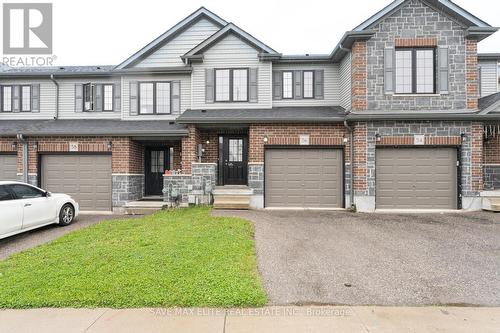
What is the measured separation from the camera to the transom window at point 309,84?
12.8 m

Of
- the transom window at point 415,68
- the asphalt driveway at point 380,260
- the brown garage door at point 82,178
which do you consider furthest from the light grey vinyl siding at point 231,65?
the asphalt driveway at point 380,260

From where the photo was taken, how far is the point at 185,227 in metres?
7.92

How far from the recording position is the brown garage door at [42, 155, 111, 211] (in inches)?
475

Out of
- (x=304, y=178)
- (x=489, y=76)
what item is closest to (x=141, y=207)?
(x=304, y=178)

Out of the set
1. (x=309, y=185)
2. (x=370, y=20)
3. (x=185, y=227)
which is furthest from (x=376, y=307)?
(x=370, y=20)

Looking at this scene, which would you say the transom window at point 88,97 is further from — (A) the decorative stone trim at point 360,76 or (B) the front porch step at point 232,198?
(A) the decorative stone trim at point 360,76

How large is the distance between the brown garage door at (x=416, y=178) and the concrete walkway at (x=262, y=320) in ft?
23.9

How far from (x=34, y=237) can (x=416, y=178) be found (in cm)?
1272

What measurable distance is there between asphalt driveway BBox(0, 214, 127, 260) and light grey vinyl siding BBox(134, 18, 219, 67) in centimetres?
783

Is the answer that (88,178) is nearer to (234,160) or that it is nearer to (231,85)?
(234,160)

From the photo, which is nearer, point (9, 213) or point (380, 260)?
point (380, 260)

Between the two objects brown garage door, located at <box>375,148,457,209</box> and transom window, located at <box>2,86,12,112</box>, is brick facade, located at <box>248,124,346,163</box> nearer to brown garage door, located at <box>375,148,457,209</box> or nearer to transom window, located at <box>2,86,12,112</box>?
brown garage door, located at <box>375,148,457,209</box>

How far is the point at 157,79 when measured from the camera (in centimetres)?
1324

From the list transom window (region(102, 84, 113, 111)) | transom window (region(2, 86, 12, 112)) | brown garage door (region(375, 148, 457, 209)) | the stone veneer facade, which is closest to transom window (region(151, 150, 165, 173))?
transom window (region(102, 84, 113, 111))
